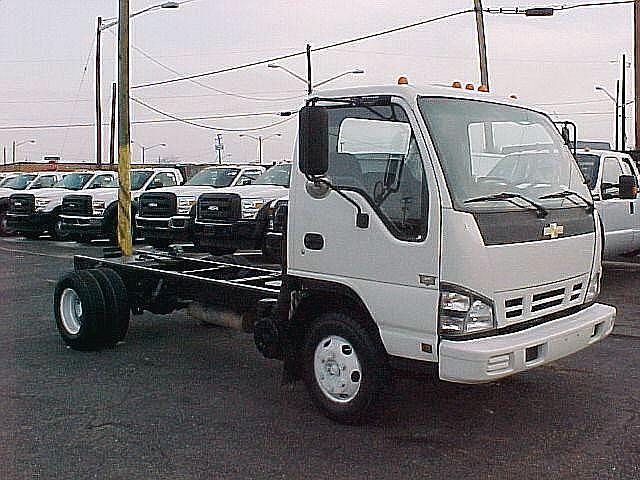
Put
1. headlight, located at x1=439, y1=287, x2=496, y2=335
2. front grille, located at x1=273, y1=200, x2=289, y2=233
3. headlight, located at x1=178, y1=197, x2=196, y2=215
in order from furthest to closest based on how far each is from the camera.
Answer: headlight, located at x1=178, y1=197, x2=196, y2=215, front grille, located at x1=273, y1=200, x2=289, y2=233, headlight, located at x1=439, y1=287, x2=496, y2=335

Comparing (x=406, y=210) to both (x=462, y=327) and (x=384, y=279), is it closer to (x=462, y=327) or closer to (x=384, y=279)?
(x=384, y=279)

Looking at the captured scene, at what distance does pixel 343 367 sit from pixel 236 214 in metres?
9.82

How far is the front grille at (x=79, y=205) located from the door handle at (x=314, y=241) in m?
16.4

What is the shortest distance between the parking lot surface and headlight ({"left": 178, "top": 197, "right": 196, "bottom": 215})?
9.29 meters

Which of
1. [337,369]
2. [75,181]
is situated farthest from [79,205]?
[337,369]

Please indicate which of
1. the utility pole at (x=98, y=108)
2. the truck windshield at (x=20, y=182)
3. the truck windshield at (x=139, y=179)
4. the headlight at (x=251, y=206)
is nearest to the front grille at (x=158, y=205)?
the headlight at (x=251, y=206)

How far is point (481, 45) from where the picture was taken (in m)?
22.2

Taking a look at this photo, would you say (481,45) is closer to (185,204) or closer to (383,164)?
(185,204)

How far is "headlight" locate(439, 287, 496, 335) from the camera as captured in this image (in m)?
5.40

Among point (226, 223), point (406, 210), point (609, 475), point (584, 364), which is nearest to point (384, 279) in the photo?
point (406, 210)

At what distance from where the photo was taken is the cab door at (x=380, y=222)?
5.55 meters

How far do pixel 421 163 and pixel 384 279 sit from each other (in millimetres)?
812

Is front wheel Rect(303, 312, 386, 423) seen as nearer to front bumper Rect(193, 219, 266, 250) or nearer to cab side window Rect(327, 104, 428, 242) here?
cab side window Rect(327, 104, 428, 242)

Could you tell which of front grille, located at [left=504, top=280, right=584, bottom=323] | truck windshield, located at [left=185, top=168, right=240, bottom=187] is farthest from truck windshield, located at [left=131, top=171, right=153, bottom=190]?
front grille, located at [left=504, top=280, right=584, bottom=323]
